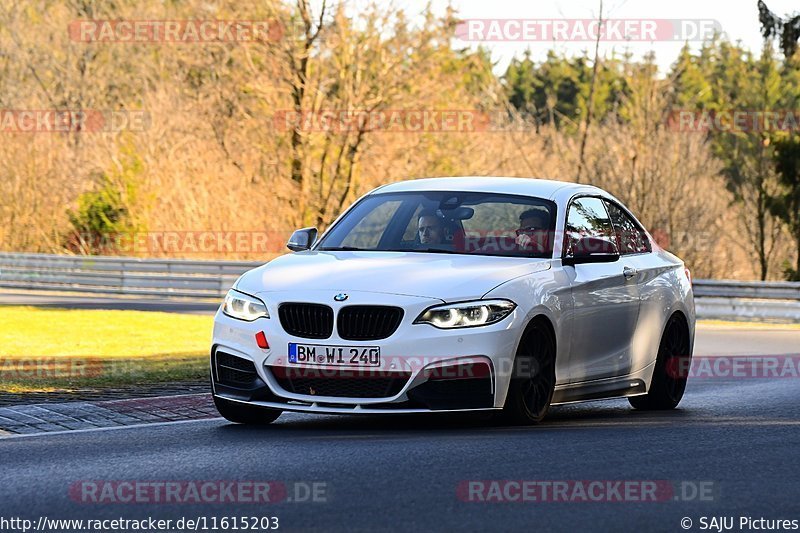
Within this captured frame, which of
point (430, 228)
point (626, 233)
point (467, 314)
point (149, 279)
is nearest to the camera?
point (467, 314)

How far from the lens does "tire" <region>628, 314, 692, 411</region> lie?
452 inches

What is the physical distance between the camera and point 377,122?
34.2m

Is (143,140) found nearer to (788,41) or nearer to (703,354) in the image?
(788,41)

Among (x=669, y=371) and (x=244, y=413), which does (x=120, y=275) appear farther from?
(x=244, y=413)

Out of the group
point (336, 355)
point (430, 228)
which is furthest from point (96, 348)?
point (336, 355)

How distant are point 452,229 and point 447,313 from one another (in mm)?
1425

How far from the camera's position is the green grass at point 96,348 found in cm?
1362

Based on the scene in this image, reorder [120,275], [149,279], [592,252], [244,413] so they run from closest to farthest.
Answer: [244,413]
[592,252]
[149,279]
[120,275]

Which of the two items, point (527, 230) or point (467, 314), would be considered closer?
point (467, 314)

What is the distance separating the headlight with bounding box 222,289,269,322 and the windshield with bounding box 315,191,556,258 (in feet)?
3.85

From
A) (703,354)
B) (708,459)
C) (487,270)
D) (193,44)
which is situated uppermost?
(193,44)

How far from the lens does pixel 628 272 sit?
10.9 meters

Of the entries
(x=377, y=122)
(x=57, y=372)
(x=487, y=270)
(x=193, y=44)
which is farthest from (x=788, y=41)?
(x=487, y=270)

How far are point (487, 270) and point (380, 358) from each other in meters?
1.01
